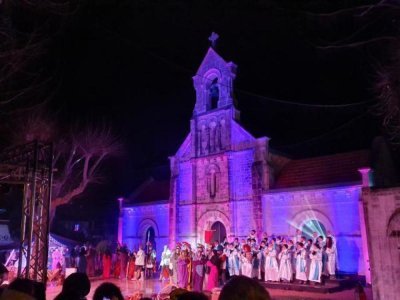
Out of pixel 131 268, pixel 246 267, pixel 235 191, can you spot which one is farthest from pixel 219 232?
pixel 246 267

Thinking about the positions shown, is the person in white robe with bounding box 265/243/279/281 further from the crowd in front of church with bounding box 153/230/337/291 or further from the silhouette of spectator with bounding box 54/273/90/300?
the silhouette of spectator with bounding box 54/273/90/300

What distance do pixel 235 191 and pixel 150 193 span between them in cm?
887

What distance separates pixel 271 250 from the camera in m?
15.8

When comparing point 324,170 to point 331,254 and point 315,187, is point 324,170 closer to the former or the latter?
point 315,187

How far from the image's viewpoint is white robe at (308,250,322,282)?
14.3m

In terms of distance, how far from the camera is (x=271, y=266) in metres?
15.6

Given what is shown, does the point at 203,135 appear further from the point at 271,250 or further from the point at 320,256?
the point at 320,256

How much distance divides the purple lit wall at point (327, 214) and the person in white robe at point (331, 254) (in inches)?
64.0

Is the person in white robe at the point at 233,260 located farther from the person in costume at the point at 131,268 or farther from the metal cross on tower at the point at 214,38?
the metal cross on tower at the point at 214,38

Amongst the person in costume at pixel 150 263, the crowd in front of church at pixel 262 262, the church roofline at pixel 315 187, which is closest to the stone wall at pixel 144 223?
the person in costume at pixel 150 263

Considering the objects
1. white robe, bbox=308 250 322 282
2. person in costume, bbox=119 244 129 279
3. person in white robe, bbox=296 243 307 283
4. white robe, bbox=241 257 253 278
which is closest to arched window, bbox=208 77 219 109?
person in costume, bbox=119 244 129 279

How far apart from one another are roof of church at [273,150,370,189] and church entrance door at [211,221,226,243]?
4229mm

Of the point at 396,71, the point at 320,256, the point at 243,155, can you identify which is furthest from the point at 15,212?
the point at 396,71

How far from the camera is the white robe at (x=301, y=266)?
48.3 ft
